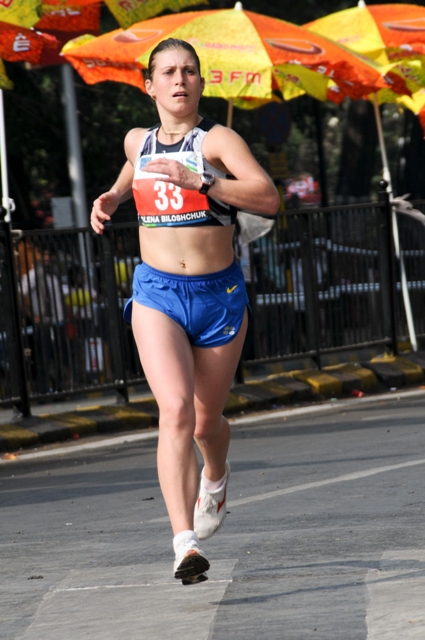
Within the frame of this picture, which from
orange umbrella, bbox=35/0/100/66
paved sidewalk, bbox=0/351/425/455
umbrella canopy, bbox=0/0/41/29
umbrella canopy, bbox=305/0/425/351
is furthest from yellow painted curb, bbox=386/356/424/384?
umbrella canopy, bbox=0/0/41/29

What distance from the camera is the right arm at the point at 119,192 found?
16.7ft

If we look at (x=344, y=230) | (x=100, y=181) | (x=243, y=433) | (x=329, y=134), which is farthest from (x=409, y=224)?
(x=329, y=134)

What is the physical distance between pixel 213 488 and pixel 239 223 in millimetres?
Answer: 6392

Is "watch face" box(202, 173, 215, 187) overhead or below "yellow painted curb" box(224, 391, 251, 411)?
overhead

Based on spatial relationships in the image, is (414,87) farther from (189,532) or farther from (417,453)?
(189,532)

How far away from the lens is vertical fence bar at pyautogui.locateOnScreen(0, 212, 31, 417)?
397 inches

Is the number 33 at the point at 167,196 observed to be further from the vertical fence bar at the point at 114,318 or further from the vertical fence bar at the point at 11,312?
the vertical fence bar at the point at 114,318

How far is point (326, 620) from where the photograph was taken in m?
4.12

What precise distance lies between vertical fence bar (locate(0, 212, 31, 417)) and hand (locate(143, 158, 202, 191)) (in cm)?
576

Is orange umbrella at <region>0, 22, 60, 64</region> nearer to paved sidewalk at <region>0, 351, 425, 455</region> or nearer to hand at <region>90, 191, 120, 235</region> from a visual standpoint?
paved sidewalk at <region>0, 351, 425, 455</region>

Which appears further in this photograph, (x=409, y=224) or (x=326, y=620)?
(x=409, y=224)

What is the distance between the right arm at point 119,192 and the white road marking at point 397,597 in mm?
1774

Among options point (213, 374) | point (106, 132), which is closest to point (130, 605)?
point (213, 374)

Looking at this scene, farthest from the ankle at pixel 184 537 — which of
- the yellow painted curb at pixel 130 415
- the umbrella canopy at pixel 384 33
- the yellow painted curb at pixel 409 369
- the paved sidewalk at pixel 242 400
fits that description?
the umbrella canopy at pixel 384 33
